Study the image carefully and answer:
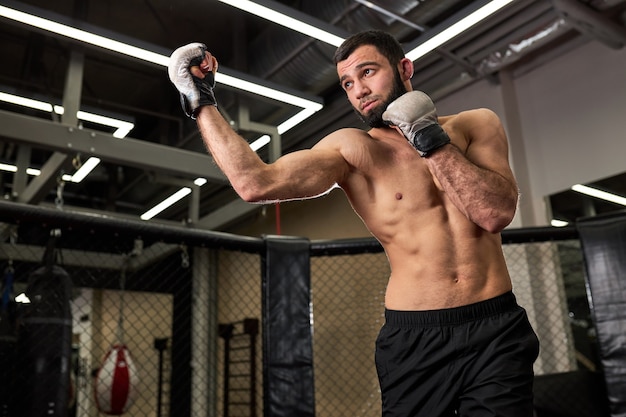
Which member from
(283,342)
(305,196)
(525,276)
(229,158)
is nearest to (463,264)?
(305,196)

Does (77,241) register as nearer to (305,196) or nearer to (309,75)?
(309,75)

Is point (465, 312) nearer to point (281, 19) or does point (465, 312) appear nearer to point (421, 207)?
point (421, 207)

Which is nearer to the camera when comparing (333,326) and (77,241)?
(333,326)

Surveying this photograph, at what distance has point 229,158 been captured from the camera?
1177 mm

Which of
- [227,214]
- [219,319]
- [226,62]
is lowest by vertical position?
[219,319]

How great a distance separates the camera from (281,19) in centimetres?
280

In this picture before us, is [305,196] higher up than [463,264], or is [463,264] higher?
[305,196]

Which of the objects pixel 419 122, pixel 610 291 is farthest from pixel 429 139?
pixel 610 291

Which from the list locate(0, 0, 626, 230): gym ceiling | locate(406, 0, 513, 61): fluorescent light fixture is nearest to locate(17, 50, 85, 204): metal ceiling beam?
locate(0, 0, 626, 230): gym ceiling

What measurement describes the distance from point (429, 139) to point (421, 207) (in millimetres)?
235

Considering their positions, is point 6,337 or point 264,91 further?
point 264,91

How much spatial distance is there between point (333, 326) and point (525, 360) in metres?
3.99

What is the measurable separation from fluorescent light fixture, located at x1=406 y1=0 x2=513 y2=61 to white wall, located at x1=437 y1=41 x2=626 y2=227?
4.31ft

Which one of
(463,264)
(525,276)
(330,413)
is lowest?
(330,413)
